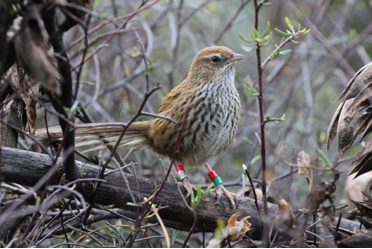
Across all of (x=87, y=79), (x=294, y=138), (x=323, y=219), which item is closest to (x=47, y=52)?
(x=323, y=219)

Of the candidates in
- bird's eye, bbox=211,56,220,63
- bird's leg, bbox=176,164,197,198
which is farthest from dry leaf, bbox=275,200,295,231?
bird's eye, bbox=211,56,220,63

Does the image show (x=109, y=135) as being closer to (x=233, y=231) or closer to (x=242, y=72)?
(x=233, y=231)

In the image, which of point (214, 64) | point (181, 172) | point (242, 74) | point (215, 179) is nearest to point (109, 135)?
point (181, 172)

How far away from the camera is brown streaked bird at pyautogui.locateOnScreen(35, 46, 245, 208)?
4410 millimetres

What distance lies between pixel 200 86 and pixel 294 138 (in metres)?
3.04

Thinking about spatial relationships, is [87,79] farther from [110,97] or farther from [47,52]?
[47,52]

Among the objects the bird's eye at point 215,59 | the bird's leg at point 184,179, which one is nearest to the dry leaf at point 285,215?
the bird's leg at point 184,179

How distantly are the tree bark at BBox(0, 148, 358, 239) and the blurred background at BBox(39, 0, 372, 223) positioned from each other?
0.57m

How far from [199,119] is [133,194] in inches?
47.2

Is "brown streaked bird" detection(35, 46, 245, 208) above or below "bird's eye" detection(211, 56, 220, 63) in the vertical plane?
below

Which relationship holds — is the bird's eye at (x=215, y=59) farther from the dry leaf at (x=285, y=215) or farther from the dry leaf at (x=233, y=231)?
the dry leaf at (x=285, y=215)

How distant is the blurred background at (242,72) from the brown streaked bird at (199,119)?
0.28m

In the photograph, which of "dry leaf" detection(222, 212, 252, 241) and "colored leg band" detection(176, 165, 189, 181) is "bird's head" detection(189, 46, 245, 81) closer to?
"colored leg band" detection(176, 165, 189, 181)

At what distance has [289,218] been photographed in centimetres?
242
